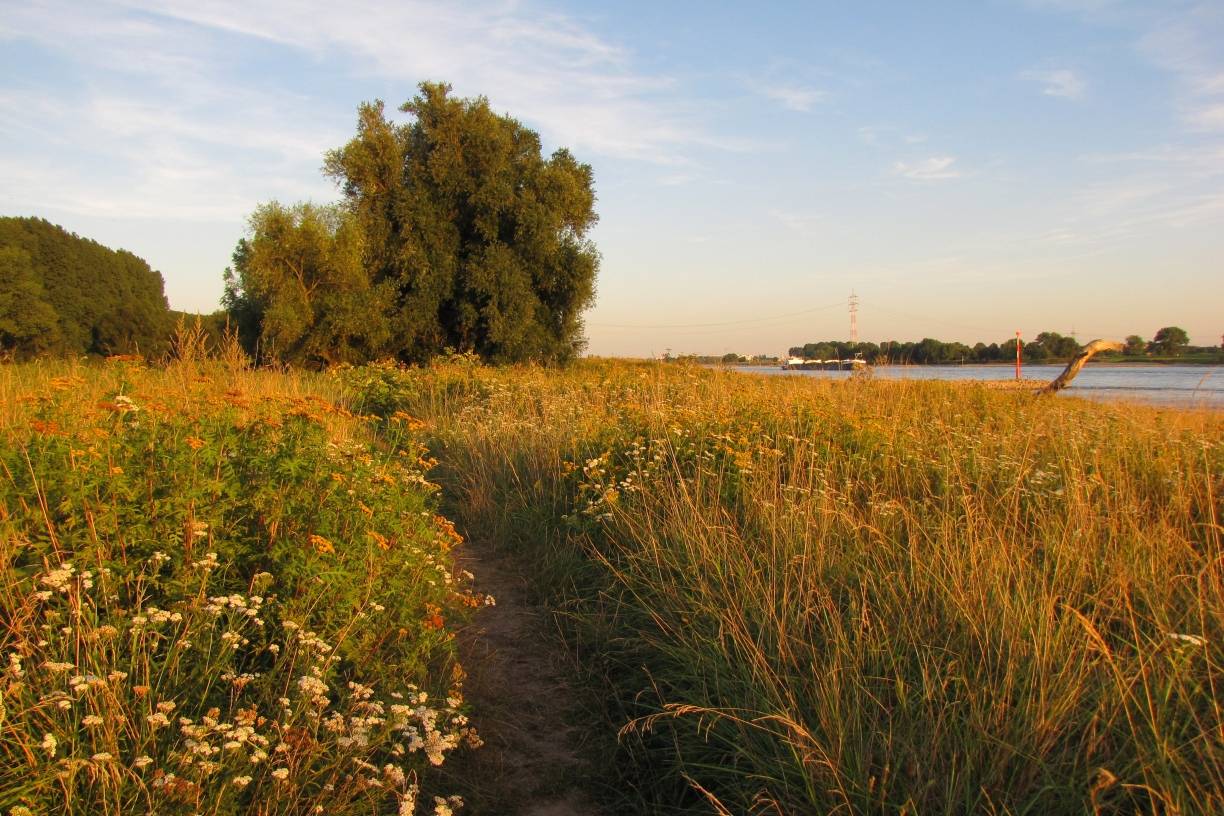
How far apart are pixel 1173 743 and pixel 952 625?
90 cm

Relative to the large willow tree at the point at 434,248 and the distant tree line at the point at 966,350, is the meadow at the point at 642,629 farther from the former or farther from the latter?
the large willow tree at the point at 434,248

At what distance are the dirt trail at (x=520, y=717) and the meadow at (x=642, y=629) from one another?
0.16 metres

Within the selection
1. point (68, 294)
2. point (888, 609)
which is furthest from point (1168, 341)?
point (68, 294)

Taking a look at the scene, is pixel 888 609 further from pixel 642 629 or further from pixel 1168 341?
pixel 1168 341

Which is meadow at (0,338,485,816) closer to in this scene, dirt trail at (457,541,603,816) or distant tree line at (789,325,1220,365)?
dirt trail at (457,541,603,816)

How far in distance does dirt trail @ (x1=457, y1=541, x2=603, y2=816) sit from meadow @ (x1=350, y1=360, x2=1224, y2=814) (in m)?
0.20

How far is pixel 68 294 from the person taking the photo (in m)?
60.2

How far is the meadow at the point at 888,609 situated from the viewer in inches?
99.0

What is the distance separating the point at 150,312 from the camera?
5803 cm

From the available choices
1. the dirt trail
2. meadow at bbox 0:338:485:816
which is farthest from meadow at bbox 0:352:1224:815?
the dirt trail

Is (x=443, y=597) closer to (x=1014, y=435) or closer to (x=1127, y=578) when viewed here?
(x=1127, y=578)

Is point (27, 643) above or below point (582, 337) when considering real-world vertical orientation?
below

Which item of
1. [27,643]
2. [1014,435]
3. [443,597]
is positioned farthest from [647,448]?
[27,643]

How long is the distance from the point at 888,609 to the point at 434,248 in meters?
23.4
